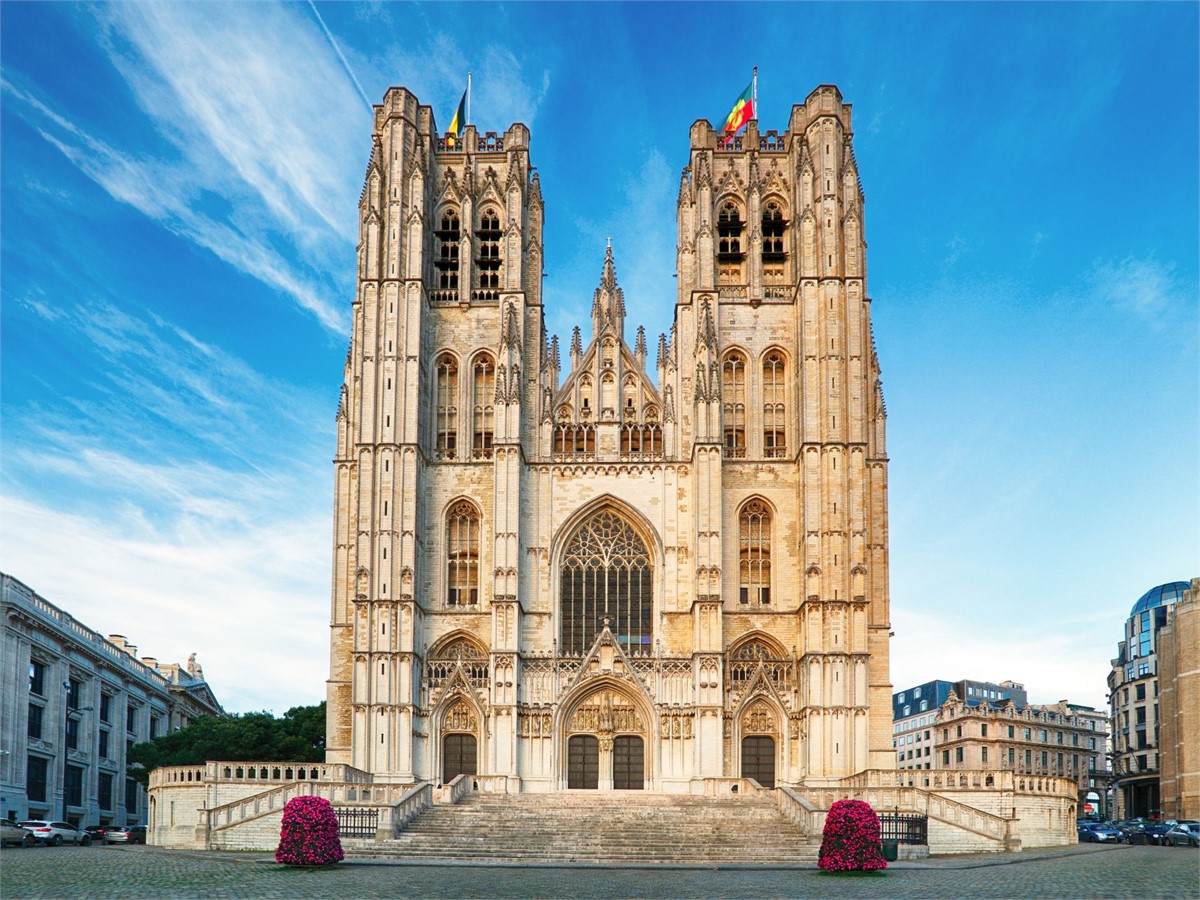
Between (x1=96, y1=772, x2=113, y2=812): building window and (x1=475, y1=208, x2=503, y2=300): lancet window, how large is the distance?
32749 millimetres

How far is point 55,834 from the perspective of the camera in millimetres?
45688

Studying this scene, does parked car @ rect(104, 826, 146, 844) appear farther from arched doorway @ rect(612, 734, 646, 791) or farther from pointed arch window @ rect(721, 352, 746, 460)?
pointed arch window @ rect(721, 352, 746, 460)

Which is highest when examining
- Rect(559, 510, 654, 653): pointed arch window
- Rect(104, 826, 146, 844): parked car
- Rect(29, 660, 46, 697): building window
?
Rect(559, 510, 654, 653): pointed arch window

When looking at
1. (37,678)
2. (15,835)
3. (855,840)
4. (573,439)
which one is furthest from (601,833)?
(37,678)

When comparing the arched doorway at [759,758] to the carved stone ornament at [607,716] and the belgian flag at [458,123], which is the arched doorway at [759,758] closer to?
the carved stone ornament at [607,716]

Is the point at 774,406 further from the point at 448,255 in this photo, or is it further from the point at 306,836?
the point at 306,836

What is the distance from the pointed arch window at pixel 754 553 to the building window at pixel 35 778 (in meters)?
31.5

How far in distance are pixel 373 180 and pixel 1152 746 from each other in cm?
6242

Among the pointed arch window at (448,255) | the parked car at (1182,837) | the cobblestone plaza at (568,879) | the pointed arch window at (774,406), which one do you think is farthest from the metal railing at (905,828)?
the pointed arch window at (448,255)

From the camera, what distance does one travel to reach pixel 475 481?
53.8 metres

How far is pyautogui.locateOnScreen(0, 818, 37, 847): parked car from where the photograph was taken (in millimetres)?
41156

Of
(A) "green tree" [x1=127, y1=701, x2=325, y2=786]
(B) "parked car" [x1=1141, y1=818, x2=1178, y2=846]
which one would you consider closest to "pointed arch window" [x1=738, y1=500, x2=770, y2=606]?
(B) "parked car" [x1=1141, y1=818, x2=1178, y2=846]

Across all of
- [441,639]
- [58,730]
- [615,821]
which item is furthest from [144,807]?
[615,821]

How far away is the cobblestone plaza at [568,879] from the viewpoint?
22375 mm
